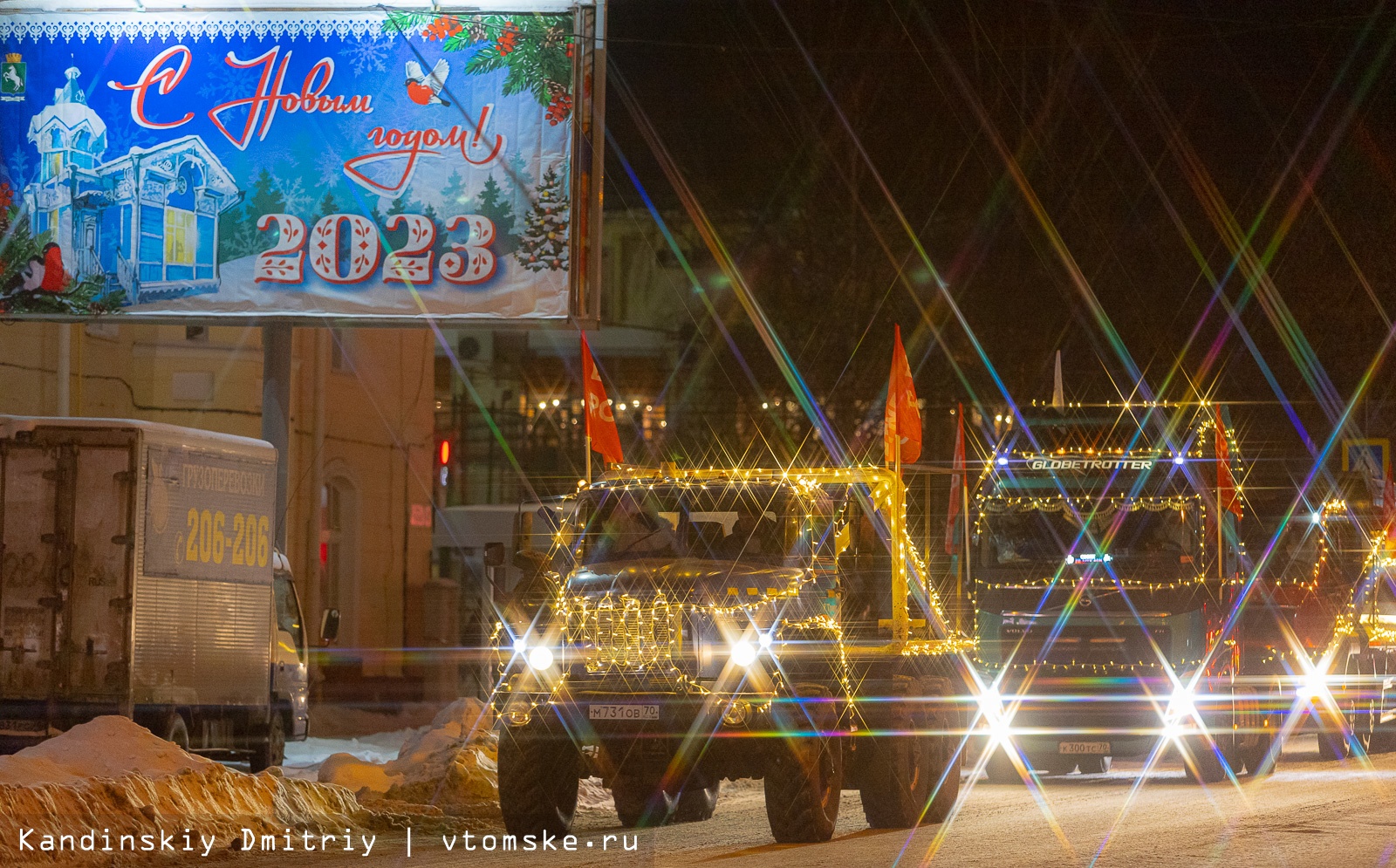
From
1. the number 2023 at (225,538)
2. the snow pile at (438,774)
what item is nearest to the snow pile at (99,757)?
the snow pile at (438,774)

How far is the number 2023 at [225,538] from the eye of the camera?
1669 cm

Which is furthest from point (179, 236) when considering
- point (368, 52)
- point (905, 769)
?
point (905, 769)

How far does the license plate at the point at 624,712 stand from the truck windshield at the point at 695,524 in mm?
1316

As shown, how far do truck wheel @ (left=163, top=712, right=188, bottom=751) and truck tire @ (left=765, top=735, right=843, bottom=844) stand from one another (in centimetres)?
675

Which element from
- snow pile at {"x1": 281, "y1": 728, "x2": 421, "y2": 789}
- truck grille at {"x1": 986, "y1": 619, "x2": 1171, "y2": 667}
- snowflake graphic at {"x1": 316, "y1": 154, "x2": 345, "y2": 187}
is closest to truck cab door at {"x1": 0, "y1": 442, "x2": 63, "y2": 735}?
snow pile at {"x1": 281, "y1": 728, "x2": 421, "y2": 789}

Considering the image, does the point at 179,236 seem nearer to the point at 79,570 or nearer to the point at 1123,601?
the point at 79,570

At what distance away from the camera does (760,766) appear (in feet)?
38.4

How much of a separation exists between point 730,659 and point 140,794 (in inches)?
150

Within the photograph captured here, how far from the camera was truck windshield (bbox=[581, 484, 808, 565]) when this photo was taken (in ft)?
41.6

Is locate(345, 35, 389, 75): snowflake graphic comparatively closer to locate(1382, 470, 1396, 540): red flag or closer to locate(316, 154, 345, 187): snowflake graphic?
locate(316, 154, 345, 187): snowflake graphic

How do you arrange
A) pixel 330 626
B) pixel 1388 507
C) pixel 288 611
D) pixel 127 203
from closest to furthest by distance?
pixel 127 203 < pixel 330 626 < pixel 288 611 < pixel 1388 507

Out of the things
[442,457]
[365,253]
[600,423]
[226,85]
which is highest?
[226,85]

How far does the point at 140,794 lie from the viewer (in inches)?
461

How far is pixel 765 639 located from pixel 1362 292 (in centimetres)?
1611
